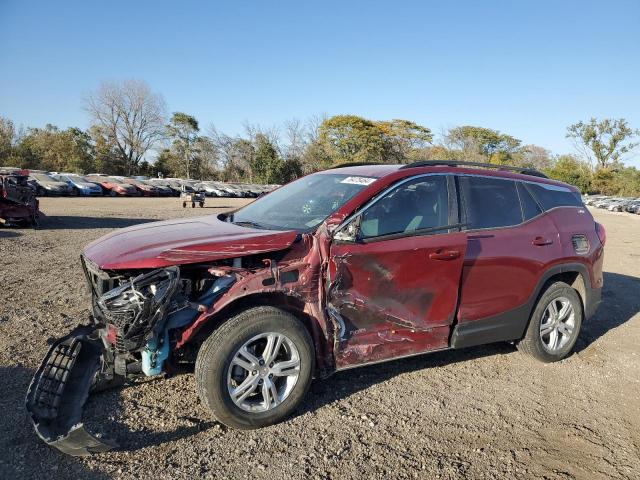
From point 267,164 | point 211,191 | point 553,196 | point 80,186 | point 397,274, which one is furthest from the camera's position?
point 267,164

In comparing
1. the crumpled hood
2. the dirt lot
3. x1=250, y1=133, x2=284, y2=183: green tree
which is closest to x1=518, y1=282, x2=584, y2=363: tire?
the dirt lot

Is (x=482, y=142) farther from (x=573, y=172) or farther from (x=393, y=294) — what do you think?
(x=393, y=294)

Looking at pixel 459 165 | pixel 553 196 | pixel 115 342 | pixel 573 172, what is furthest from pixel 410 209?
pixel 573 172

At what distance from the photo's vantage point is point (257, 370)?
3025mm

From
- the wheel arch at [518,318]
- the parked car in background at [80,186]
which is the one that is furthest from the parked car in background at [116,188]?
the wheel arch at [518,318]

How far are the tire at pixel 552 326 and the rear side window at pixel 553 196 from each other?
2.64ft

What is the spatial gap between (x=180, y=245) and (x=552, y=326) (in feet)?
11.9

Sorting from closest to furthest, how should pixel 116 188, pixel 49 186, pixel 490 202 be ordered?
pixel 490 202, pixel 49 186, pixel 116 188

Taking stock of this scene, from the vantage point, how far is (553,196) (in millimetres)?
4715

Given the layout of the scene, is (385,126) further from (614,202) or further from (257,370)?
(257,370)

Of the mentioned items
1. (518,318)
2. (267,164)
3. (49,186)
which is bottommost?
(518,318)

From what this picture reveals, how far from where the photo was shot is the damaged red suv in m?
2.88

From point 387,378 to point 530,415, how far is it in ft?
3.71

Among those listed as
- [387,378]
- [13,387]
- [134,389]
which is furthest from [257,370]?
[13,387]
